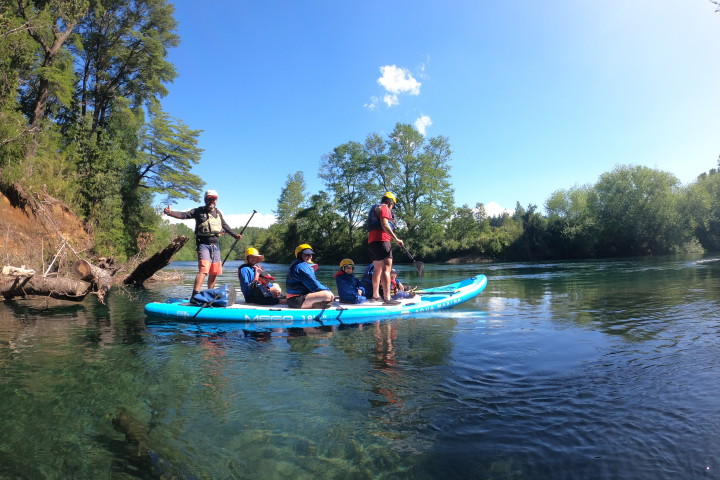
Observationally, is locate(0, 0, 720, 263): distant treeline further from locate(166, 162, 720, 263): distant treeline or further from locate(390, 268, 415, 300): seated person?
locate(390, 268, 415, 300): seated person

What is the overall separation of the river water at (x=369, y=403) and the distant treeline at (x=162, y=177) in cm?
1018

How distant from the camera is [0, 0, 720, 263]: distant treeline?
16703 millimetres

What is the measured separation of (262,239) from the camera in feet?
245

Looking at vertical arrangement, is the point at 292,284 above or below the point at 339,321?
above

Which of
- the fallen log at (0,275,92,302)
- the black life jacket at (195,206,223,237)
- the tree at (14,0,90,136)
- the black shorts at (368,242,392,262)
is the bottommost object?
the fallen log at (0,275,92,302)

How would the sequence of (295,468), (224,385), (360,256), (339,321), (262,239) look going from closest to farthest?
(295,468), (224,385), (339,321), (360,256), (262,239)

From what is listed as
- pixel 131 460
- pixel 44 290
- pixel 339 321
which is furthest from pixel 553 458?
pixel 44 290

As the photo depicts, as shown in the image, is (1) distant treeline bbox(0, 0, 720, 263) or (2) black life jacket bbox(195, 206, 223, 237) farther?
(1) distant treeline bbox(0, 0, 720, 263)

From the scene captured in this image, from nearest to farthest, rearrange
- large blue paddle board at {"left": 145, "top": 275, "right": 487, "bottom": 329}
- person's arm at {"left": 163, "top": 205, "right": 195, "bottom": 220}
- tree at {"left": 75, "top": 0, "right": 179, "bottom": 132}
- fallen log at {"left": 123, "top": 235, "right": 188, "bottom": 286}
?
large blue paddle board at {"left": 145, "top": 275, "right": 487, "bottom": 329}
person's arm at {"left": 163, "top": 205, "right": 195, "bottom": 220}
fallen log at {"left": 123, "top": 235, "right": 188, "bottom": 286}
tree at {"left": 75, "top": 0, "right": 179, "bottom": 132}

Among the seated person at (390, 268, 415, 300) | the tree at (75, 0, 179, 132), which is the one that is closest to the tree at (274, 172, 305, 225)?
the tree at (75, 0, 179, 132)

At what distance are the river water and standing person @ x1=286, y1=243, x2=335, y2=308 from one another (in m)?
1.14

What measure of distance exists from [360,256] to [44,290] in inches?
1560

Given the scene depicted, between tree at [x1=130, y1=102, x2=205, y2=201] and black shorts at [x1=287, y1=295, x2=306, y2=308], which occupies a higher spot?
tree at [x1=130, y1=102, x2=205, y2=201]

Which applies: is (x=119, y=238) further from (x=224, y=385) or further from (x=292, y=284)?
(x=224, y=385)
